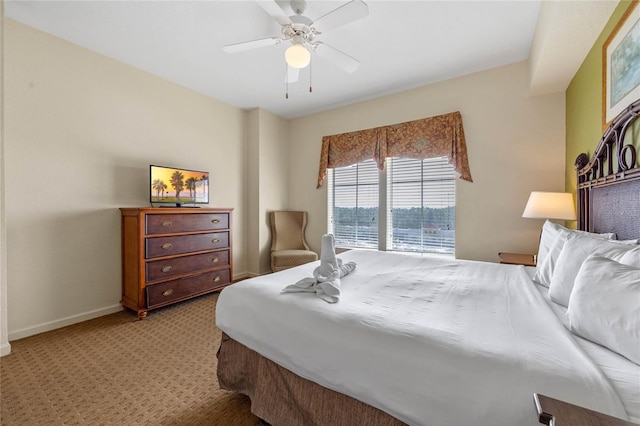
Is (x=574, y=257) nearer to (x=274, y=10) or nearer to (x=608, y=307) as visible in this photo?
(x=608, y=307)

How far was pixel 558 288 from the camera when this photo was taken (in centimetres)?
130

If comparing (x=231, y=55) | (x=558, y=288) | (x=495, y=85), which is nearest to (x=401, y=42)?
(x=495, y=85)

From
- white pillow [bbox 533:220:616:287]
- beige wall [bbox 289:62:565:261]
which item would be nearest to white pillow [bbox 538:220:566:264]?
white pillow [bbox 533:220:616:287]

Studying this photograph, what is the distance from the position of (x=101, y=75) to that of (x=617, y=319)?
4.23 meters

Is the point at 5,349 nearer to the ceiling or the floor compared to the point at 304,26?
nearer to the floor

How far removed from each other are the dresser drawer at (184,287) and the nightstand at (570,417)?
3170 millimetres

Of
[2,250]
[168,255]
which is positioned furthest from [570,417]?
[2,250]

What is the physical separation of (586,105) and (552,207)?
0.89m

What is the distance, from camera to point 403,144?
3631 millimetres

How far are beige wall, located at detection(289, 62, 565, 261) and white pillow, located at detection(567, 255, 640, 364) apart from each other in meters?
2.26

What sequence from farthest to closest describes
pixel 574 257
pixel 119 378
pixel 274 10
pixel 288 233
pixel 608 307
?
pixel 288 233 < pixel 274 10 < pixel 119 378 < pixel 574 257 < pixel 608 307

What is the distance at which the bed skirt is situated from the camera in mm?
1098

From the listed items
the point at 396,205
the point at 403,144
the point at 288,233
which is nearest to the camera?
the point at 403,144

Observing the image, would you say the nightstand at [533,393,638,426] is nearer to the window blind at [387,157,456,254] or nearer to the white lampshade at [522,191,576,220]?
the white lampshade at [522,191,576,220]
